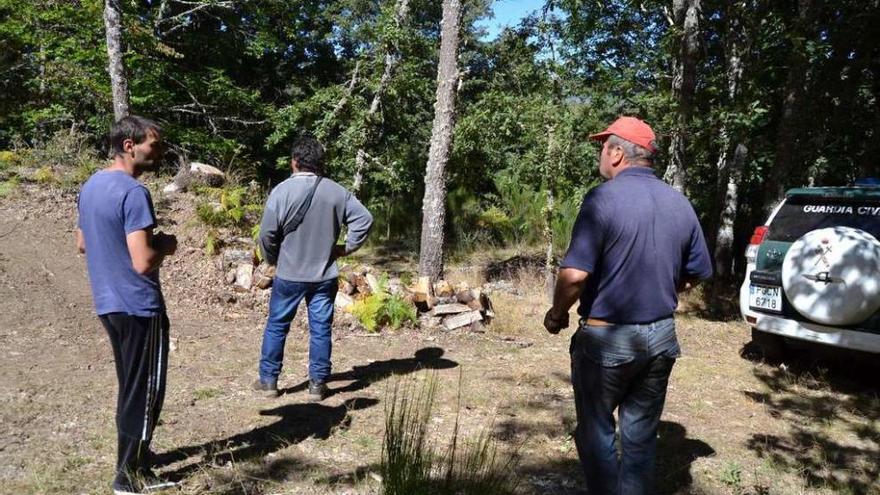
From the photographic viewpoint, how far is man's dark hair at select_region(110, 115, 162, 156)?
314 centimetres

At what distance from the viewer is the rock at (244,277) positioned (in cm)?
836

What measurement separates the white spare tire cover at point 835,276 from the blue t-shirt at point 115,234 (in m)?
4.88

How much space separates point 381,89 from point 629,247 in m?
10.8

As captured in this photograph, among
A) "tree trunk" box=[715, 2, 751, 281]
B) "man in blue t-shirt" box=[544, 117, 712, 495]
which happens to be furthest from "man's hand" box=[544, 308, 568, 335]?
"tree trunk" box=[715, 2, 751, 281]

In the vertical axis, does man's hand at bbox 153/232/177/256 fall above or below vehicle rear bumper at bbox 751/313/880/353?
above

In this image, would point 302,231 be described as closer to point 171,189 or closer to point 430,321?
point 430,321

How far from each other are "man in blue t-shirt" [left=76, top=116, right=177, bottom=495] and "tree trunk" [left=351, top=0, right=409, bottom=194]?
9.62 metres

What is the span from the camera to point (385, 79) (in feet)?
42.1

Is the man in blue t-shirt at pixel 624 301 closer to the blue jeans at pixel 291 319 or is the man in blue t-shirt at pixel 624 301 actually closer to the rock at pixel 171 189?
the blue jeans at pixel 291 319

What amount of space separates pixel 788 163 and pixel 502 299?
4.67 metres

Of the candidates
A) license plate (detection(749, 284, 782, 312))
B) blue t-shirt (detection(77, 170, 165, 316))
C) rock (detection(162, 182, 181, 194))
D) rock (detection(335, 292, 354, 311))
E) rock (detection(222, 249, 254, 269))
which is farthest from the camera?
rock (detection(162, 182, 181, 194))

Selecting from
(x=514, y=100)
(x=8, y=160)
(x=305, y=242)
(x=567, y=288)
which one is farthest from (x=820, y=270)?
(x=8, y=160)

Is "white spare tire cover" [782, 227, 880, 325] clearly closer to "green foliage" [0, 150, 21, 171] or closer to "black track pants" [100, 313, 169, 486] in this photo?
"black track pants" [100, 313, 169, 486]

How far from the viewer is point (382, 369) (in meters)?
6.14
